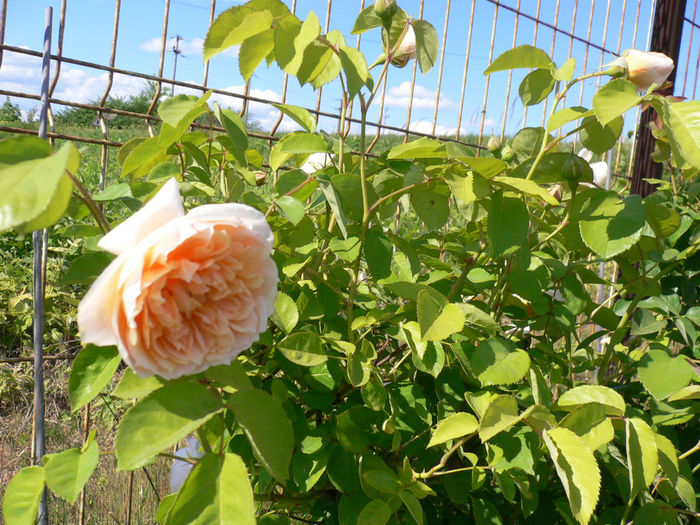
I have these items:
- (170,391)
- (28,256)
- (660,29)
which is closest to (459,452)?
(170,391)

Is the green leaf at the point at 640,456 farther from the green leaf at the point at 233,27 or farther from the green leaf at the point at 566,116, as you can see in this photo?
the green leaf at the point at 233,27

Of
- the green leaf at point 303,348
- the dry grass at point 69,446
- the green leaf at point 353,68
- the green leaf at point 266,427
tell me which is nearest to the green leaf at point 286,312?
the green leaf at point 303,348

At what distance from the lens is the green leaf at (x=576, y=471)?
1.60 feet

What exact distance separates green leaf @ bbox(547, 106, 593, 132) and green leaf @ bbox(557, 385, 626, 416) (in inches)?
11.6

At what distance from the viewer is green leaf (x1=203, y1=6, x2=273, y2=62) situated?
1.77 feet

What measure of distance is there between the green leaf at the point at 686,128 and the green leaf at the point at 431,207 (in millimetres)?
273

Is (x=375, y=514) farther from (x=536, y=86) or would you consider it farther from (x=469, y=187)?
(x=536, y=86)

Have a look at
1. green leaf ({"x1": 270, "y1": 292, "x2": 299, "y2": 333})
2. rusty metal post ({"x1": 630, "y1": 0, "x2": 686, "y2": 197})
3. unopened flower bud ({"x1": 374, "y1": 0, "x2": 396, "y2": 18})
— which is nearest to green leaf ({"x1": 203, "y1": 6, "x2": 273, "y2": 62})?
unopened flower bud ({"x1": 374, "y1": 0, "x2": 396, "y2": 18})

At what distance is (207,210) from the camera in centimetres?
40

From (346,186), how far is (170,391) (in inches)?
11.9

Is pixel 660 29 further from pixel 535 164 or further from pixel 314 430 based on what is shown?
pixel 314 430

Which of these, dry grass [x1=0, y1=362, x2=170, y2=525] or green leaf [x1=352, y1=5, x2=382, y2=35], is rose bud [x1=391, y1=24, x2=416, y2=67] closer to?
green leaf [x1=352, y1=5, x2=382, y2=35]

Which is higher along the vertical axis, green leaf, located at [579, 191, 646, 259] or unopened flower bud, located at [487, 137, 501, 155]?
unopened flower bud, located at [487, 137, 501, 155]

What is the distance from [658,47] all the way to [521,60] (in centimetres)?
216
